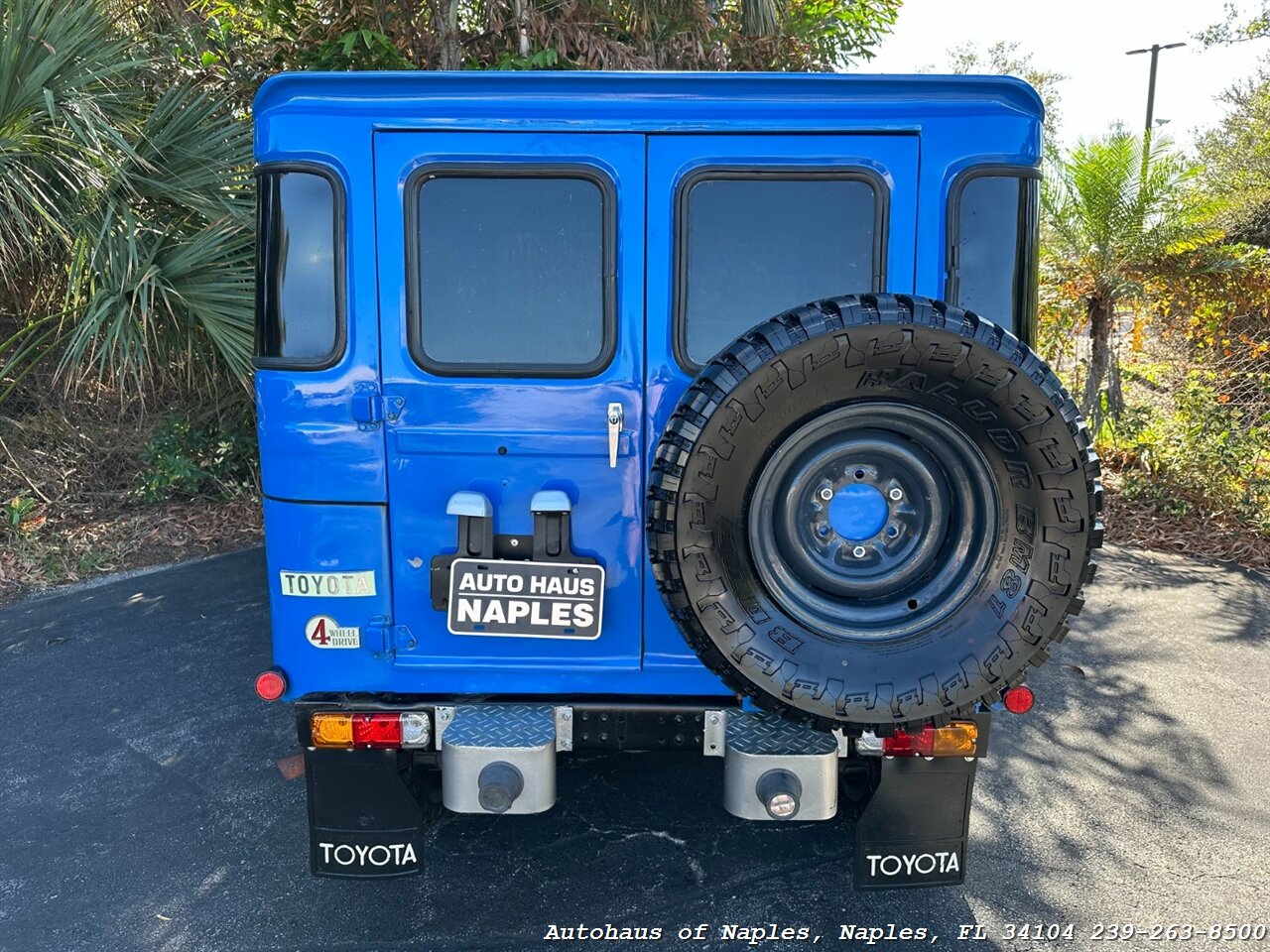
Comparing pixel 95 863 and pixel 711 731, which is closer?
pixel 711 731

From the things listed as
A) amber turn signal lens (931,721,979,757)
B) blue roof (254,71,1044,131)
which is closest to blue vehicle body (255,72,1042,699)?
blue roof (254,71,1044,131)

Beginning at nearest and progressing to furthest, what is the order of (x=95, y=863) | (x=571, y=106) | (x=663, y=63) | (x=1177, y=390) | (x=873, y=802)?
1. (x=571, y=106)
2. (x=873, y=802)
3. (x=95, y=863)
4. (x=663, y=63)
5. (x=1177, y=390)

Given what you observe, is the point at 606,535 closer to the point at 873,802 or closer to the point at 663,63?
the point at 873,802

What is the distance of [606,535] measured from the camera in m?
2.63

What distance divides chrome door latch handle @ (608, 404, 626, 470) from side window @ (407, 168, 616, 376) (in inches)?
5.6

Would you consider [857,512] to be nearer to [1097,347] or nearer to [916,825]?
[916,825]

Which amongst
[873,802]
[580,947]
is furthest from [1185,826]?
[580,947]

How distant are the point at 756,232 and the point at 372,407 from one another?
1.25 metres

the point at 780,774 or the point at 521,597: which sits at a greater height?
the point at 521,597

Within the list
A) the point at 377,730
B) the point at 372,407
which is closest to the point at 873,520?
the point at 372,407

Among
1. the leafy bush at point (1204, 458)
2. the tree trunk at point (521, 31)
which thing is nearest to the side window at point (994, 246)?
the tree trunk at point (521, 31)

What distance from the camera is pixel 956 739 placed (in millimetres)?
2609

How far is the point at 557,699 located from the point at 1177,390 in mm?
7468

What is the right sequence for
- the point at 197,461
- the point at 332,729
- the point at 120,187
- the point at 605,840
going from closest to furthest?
the point at 332,729, the point at 605,840, the point at 120,187, the point at 197,461
